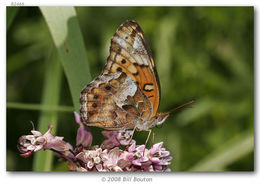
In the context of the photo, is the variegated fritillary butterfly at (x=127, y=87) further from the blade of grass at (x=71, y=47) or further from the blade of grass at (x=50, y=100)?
the blade of grass at (x=50, y=100)

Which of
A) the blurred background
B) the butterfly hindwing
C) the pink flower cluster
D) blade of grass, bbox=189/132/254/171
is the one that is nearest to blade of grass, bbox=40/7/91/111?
the butterfly hindwing

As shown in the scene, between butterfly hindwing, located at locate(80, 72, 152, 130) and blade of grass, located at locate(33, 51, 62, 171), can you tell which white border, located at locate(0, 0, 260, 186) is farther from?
butterfly hindwing, located at locate(80, 72, 152, 130)

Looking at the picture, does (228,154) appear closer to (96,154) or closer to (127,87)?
(127,87)

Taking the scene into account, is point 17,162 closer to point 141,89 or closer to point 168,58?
point 141,89

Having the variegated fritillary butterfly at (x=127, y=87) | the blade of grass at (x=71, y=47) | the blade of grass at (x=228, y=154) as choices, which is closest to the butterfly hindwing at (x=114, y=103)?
the variegated fritillary butterfly at (x=127, y=87)

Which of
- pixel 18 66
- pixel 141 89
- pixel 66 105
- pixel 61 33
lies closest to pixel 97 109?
pixel 141 89

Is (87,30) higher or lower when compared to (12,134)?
higher

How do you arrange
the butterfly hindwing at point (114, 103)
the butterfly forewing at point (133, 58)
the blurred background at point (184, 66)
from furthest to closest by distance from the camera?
the blurred background at point (184, 66) < the butterfly forewing at point (133, 58) < the butterfly hindwing at point (114, 103)
